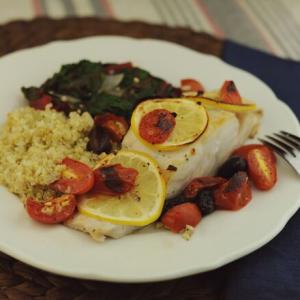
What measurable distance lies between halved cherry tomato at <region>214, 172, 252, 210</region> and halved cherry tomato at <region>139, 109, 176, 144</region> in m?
0.35

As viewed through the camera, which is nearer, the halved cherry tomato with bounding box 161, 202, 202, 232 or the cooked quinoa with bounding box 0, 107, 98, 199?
the halved cherry tomato with bounding box 161, 202, 202, 232

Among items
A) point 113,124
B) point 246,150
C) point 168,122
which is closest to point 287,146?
point 246,150

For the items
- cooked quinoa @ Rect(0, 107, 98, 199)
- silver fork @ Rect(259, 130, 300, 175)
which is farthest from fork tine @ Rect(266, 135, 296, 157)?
cooked quinoa @ Rect(0, 107, 98, 199)

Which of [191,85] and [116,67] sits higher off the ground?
[116,67]

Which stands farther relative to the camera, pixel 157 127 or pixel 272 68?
pixel 272 68

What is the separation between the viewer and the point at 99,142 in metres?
2.86

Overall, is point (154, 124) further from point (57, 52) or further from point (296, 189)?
point (57, 52)

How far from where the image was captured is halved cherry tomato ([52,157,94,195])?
97.2 inches

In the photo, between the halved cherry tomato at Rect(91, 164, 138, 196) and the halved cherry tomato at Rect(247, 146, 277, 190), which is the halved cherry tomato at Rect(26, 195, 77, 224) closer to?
the halved cherry tomato at Rect(91, 164, 138, 196)

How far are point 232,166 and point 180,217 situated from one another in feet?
1.62

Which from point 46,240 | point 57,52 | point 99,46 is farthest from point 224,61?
point 46,240

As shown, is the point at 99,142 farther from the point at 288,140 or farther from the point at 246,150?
the point at 288,140

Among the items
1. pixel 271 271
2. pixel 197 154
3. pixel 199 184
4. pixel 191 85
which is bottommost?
pixel 271 271

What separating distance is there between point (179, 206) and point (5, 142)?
883 millimetres
